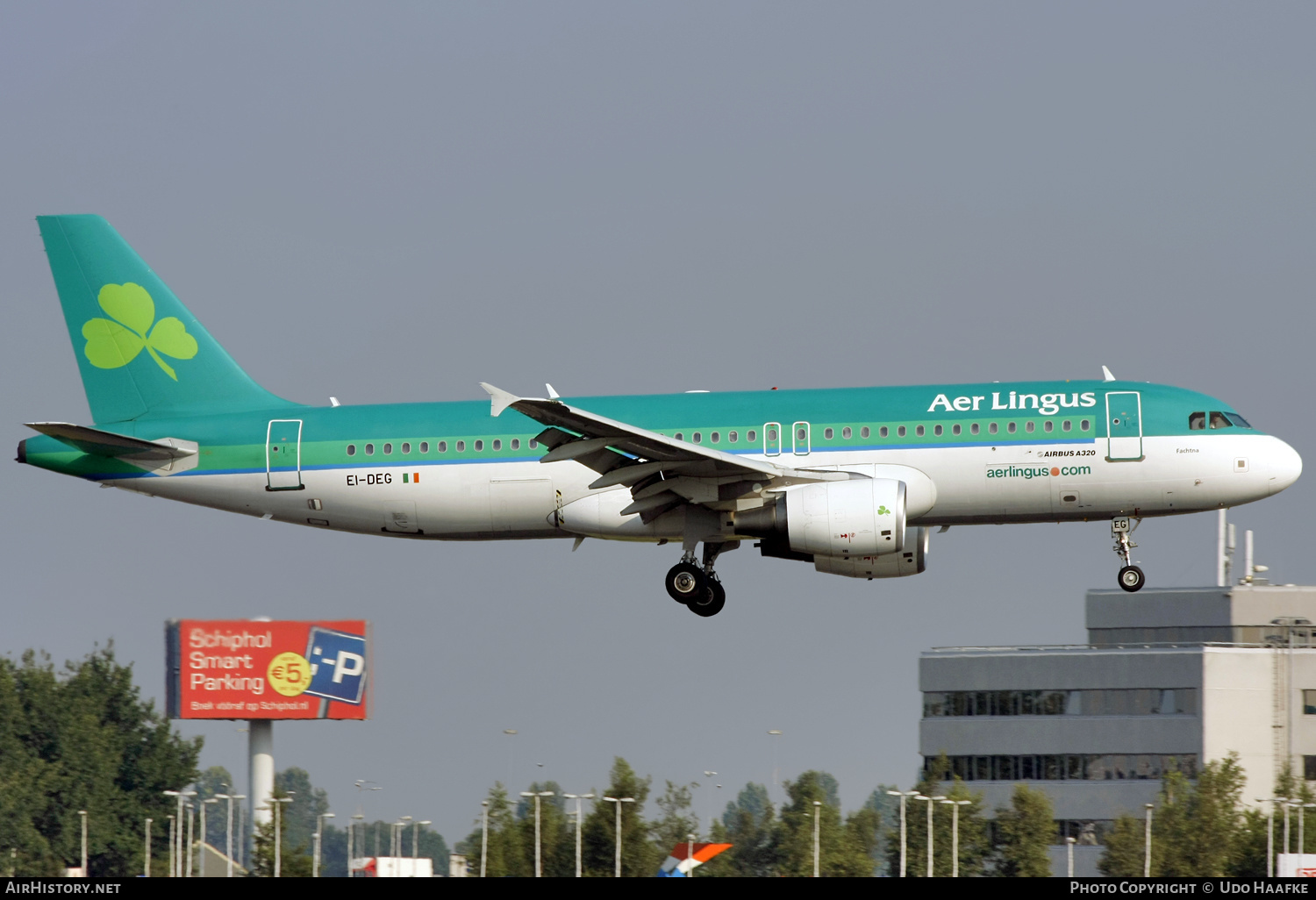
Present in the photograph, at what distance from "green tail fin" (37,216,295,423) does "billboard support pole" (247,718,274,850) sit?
172ft

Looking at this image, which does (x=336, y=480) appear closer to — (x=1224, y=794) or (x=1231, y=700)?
(x=1224, y=794)

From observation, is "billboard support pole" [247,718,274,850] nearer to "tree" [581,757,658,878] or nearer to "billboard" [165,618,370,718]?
"billboard" [165,618,370,718]

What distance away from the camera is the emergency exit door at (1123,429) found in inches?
1330

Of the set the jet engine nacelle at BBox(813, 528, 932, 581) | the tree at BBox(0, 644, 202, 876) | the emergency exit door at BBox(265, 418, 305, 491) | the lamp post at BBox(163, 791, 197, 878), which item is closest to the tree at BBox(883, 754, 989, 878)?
the lamp post at BBox(163, 791, 197, 878)

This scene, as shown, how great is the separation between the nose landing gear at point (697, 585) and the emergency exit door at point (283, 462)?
855 centimetres

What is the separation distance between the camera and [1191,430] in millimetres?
34094

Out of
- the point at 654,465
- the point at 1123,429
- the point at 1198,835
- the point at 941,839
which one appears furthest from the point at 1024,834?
the point at 654,465

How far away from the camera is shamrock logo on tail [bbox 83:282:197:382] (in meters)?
38.7

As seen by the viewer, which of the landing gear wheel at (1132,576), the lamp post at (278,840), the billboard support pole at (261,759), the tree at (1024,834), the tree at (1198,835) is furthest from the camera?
the billboard support pole at (261,759)

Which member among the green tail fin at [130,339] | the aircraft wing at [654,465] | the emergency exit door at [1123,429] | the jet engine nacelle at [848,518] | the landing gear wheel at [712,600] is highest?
the green tail fin at [130,339]

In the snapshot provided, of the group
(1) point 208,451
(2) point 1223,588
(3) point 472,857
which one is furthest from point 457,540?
(2) point 1223,588

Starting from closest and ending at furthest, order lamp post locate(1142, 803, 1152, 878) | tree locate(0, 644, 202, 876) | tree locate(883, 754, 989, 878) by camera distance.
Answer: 1. lamp post locate(1142, 803, 1152, 878)
2. tree locate(883, 754, 989, 878)
3. tree locate(0, 644, 202, 876)

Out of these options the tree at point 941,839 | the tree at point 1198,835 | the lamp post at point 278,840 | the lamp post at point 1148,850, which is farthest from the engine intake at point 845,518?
the tree at point 941,839

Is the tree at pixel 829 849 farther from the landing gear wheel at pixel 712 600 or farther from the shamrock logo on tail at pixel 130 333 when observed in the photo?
the shamrock logo on tail at pixel 130 333
